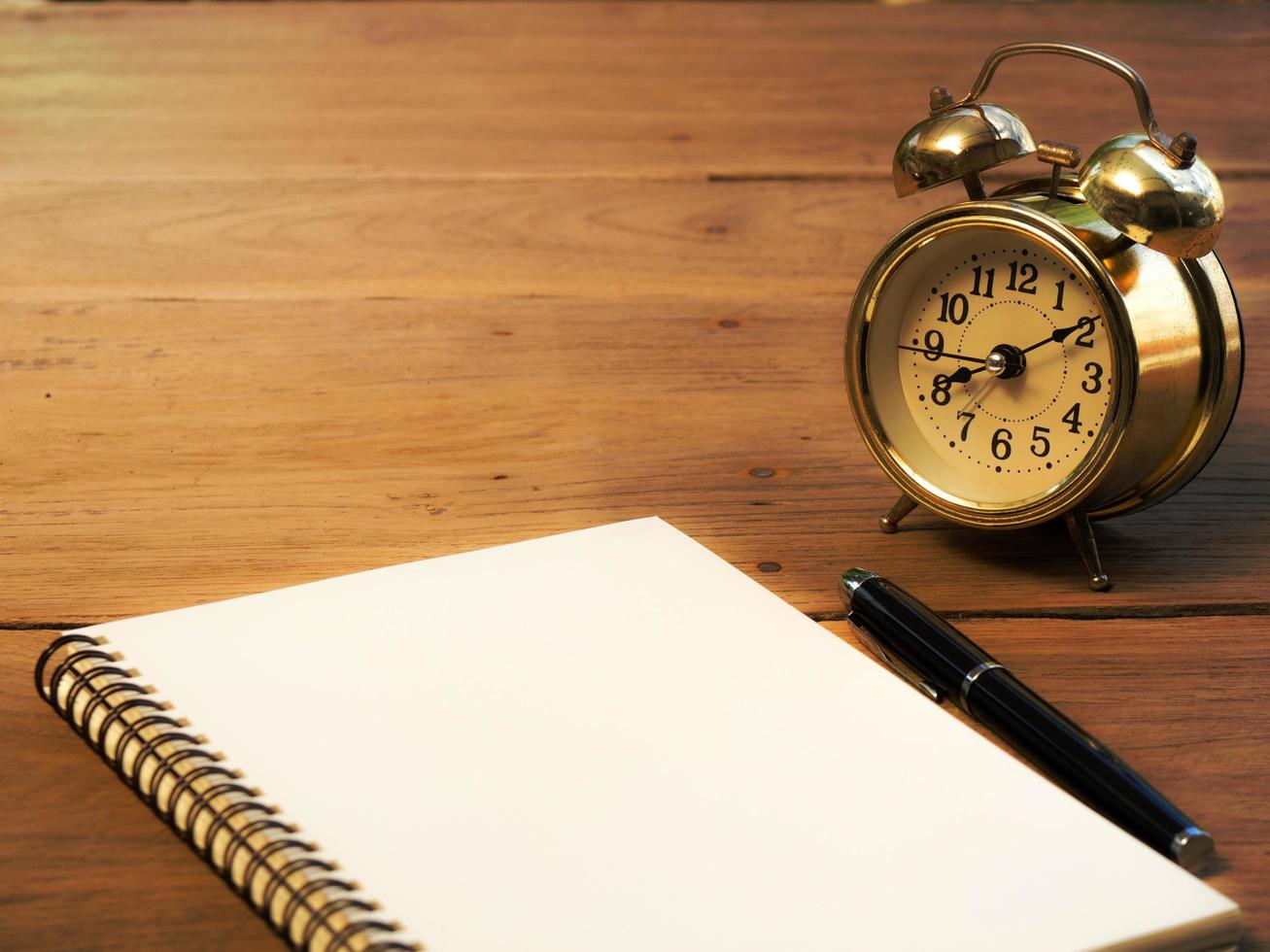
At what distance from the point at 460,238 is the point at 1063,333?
70 cm

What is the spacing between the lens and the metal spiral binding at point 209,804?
522mm

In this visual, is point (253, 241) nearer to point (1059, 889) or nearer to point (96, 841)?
point (96, 841)

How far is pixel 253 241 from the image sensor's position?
1354mm

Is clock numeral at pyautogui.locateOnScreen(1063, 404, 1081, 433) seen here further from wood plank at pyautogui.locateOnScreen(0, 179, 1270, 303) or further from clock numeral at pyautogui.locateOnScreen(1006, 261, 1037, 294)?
wood plank at pyautogui.locateOnScreen(0, 179, 1270, 303)

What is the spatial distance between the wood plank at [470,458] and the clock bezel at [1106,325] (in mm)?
35

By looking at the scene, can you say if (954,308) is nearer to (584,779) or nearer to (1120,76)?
(1120,76)

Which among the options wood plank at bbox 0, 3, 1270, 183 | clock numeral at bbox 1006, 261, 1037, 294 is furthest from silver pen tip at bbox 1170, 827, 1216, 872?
wood plank at bbox 0, 3, 1270, 183

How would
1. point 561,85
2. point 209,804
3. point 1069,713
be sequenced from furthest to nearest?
point 561,85, point 1069,713, point 209,804

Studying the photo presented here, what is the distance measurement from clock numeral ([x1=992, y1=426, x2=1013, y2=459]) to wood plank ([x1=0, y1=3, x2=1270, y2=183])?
0.77 m

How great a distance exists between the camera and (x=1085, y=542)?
0.83 meters

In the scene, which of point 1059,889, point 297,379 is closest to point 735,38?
point 297,379

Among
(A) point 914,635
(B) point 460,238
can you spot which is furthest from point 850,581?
(B) point 460,238

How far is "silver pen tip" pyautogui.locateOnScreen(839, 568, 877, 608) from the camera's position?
0.76m

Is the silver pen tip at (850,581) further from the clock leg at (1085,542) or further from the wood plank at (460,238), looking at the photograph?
the wood plank at (460,238)
